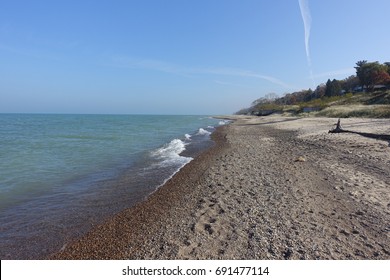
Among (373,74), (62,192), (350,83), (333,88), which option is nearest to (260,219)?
(62,192)

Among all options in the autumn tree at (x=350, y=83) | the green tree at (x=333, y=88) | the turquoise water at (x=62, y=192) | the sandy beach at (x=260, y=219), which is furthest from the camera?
the autumn tree at (x=350, y=83)

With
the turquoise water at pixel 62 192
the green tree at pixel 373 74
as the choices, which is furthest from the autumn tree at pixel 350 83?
the turquoise water at pixel 62 192

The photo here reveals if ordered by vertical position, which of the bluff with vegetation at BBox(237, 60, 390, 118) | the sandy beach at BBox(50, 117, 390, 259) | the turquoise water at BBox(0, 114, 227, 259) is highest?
the bluff with vegetation at BBox(237, 60, 390, 118)

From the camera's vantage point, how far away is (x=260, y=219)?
6.41 meters

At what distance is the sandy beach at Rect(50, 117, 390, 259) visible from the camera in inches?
201

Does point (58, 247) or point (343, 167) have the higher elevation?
point (343, 167)

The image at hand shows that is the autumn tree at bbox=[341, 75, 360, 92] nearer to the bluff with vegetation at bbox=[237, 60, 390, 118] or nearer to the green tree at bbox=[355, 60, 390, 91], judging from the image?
the bluff with vegetation at bbox=[237, 60, 390, 118]

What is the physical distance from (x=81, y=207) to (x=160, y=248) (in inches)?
179

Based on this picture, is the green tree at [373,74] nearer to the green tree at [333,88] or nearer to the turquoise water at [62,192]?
the green tree at [333,88]

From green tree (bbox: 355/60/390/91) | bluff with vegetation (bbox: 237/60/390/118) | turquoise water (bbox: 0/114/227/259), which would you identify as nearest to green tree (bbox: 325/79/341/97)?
bluff with vegetation (bbox: 237/60/390/118)

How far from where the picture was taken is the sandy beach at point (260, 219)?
511 cm

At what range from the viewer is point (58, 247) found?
6172 mm
